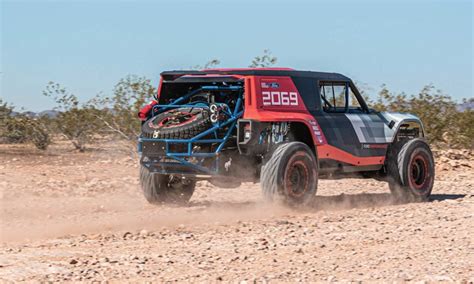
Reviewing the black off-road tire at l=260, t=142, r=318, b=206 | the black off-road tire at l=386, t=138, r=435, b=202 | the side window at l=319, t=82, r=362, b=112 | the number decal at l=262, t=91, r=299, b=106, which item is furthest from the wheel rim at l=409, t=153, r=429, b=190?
the number decal at l=262, t=91, r=299, b=106

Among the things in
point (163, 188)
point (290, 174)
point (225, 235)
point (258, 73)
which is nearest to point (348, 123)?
point (290, 174)

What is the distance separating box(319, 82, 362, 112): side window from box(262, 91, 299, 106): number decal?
734mm

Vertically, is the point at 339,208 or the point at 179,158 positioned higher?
the point at 179,158

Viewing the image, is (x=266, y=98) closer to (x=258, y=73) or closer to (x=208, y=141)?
(x=258, y=73)

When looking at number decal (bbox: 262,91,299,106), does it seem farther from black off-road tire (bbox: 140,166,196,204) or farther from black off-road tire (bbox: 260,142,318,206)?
black off-road tire (bbox: 140,166,196,204)

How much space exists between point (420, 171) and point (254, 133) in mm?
3683

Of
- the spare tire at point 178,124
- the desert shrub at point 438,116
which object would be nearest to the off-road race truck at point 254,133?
the spare tire at point 178,124

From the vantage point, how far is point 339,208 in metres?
12.0

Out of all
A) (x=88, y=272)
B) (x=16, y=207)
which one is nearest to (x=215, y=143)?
(x=16, y=207)

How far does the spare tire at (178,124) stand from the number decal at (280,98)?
30.3 inches

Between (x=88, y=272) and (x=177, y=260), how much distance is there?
90cm

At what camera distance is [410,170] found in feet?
42.3

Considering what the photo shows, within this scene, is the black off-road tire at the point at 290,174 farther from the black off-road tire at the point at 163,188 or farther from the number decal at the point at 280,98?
the black off-road tire at the point at 163,188

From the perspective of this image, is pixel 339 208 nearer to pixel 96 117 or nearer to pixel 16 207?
pixel 16 207
